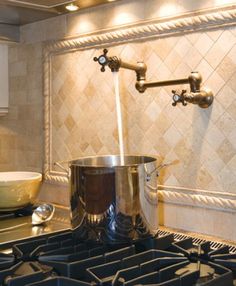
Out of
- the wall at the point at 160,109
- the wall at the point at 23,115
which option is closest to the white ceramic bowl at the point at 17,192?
the wall at the point at 160,109

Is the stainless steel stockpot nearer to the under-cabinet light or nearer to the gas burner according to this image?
the gas burner

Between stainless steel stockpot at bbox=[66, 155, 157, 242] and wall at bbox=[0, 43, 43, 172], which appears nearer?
stainless steel stockpot at bbox=[66, 155, 157, 242]

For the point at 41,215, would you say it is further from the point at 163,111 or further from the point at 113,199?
the point at 163,111

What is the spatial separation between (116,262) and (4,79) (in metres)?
1.27

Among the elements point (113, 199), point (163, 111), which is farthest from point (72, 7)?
point (113, 199)

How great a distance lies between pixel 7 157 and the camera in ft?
6.68

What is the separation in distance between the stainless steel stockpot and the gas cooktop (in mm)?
41

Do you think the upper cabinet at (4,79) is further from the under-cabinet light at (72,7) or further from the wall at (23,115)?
the under-cabinet light at (72,7)

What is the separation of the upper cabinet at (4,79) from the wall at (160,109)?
4.2 inches

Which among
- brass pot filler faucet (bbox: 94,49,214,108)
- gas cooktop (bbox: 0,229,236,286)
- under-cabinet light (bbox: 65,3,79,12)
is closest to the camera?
gas cooktop (bbox: 0,229,236,286)

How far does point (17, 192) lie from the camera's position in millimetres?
1504

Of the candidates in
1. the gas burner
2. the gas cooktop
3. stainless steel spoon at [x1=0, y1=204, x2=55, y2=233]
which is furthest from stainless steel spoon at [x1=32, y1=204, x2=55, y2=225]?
the gas burner

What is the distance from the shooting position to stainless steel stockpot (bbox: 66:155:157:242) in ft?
3.80

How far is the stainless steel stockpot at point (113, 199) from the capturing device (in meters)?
1.16
